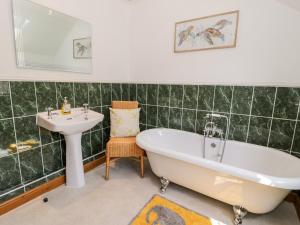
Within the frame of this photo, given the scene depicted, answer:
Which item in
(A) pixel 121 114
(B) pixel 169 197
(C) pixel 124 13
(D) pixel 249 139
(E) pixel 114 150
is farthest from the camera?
(C) pixel 124 13

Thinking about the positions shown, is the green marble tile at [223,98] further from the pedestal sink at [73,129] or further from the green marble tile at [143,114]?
the pedestal sink at [73,129]

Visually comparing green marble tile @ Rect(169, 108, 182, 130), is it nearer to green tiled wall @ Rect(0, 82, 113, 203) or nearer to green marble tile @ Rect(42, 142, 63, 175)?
green tiled wall @ Rect(0, 82, 113, 203)

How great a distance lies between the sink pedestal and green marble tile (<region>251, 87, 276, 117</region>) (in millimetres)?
2013

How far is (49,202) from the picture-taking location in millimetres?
1711

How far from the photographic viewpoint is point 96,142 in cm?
250

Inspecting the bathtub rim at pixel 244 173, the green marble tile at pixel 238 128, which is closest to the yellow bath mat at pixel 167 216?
the bathtub rim at pixel 244 173

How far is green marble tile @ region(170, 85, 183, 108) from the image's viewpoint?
7.70 feet

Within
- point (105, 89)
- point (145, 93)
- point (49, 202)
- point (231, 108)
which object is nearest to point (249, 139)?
point (231, 108)

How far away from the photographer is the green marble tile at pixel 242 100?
6.23 ft

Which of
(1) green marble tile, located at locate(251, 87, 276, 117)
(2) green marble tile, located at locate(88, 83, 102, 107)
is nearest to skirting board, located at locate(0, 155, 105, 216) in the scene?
(2) green marble tile, located at locate(88, 83, 102, 107)

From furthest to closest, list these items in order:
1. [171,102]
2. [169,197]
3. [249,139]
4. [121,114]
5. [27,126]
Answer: [171,102]
[121,114]
[249,139]
[169,197]
[27,126]

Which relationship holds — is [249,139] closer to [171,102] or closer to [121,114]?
[171,102]

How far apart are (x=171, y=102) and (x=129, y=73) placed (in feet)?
3.10

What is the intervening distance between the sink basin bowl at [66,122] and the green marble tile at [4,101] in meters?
0.26
